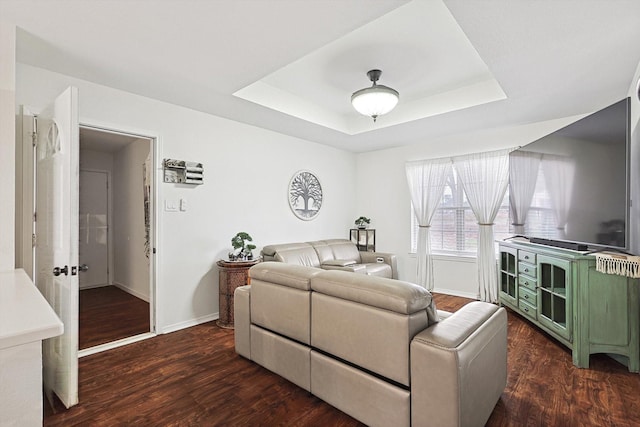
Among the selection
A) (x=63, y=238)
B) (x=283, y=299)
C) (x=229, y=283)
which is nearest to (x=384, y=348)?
(x=283, y=299)

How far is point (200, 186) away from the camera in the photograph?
3.63m

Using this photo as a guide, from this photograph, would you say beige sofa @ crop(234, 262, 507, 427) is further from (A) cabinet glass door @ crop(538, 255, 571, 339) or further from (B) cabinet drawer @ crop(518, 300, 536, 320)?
(B) cabinet drawer @ crop(518, 300, 536, 320)

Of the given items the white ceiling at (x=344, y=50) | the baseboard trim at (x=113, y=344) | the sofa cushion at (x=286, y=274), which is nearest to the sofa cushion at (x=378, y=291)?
the sofa cushion at (x=286, y=274)

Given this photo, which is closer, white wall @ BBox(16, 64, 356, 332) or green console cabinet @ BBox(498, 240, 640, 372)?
green console cabinet @ BBox(498, 240, 640, 372)

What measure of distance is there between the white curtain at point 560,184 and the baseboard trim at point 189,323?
3.75m

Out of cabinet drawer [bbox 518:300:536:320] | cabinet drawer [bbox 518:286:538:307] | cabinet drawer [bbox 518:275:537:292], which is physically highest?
cabinet drawer [bbox 518:275:537:292]

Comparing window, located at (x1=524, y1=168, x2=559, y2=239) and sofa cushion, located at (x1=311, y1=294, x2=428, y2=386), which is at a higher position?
window, located at (x1=524, y1=168, x2=559, y2=239)

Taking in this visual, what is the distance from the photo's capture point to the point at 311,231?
16.7 feet

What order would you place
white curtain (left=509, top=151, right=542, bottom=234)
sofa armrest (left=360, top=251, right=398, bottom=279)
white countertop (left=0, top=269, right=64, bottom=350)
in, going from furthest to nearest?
sofa armrest (left=360, top=251, right=398, bottom=279)
white curtain (left=509, top=151, right=542, bottom=234)
white countertop (left=0, top=269, right=64, bottom=350)

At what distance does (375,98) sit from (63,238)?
2704 millimetres

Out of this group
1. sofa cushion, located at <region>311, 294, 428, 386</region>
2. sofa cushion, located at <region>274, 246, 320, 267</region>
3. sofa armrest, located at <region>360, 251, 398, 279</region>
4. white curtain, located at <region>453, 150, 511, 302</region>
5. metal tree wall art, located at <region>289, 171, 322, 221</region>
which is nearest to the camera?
sofa cushion, located at <region>311, 294, 428, 386</region>

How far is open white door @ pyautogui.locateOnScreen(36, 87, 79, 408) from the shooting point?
2010 mm

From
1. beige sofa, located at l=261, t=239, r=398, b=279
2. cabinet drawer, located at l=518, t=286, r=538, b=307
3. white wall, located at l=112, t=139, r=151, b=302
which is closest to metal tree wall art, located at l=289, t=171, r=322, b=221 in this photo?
beige sofa, located at l=261, t=239, r=398, b=279

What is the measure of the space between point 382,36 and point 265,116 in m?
1.72
